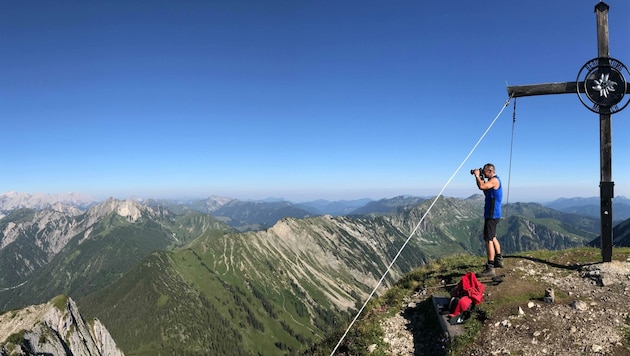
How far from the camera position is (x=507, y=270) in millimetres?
16141

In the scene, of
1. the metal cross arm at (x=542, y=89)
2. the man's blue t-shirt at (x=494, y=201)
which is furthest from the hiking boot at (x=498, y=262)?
the metal cross arm at (x=542, y=89)

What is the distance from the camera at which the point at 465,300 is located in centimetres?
1246

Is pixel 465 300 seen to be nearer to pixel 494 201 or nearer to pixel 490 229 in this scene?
pixel 490 229

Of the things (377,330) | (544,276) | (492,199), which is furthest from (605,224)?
(377,330)

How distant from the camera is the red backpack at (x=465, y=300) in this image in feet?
40.5

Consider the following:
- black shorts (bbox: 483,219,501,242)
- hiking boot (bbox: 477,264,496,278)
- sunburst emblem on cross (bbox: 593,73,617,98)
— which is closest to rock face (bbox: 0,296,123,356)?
hiking boot (bbox: 477,264,496,278)

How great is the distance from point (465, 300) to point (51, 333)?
618ft

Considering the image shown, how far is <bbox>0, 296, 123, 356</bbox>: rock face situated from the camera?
135m

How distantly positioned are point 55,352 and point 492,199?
180441 millimetres

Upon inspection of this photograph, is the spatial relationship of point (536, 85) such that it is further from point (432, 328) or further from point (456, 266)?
point (432, 328)

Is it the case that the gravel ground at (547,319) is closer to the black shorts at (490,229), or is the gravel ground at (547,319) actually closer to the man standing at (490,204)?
the man standing at (490,204)

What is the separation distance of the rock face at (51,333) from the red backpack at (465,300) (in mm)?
167897

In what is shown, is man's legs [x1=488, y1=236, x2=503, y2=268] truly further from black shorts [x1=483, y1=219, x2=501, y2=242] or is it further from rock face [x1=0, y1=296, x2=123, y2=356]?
rock face [x1=0, y1=296, x2=123, y2=356]

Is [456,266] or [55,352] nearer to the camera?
[456,266]
